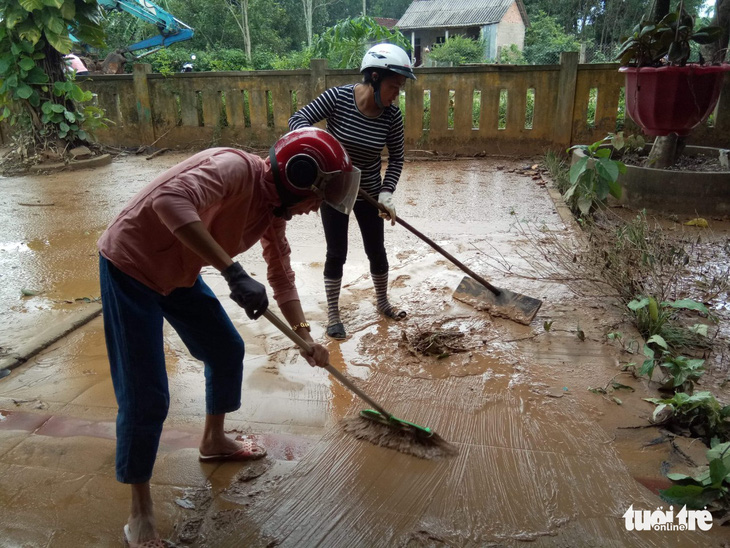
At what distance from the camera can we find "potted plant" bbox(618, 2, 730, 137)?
561cm

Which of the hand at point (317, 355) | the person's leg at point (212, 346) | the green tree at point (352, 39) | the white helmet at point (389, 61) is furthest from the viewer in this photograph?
the green tree at point (352, 39)

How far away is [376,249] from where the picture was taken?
381 cm

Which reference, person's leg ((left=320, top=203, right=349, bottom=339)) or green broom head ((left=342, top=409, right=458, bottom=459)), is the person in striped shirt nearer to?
person's leg ((left=320, top=203, right=349, bottom=339))

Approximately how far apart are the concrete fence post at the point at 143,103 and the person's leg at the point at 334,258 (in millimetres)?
8254

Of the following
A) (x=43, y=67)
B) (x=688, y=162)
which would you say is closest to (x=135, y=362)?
(x=688, y=162)

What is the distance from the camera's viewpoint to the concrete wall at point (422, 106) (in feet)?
29.0

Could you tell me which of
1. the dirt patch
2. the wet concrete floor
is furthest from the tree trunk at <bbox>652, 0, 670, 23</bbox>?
the wet concrete floor

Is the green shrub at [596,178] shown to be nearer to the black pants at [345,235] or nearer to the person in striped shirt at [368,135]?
the person in striped shirt at [368,135]

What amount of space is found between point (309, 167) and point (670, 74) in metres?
5.15

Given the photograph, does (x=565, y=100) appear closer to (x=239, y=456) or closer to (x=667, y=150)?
(x=667, y=150)

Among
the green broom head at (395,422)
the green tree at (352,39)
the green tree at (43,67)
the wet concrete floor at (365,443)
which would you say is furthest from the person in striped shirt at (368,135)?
the green tree at (352,39)

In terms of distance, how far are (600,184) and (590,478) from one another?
3.55m

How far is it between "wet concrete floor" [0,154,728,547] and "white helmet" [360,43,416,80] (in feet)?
5.22

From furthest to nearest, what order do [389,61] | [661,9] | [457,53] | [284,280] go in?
[457,53] → [661,9] → [389,61] → [284,280]
